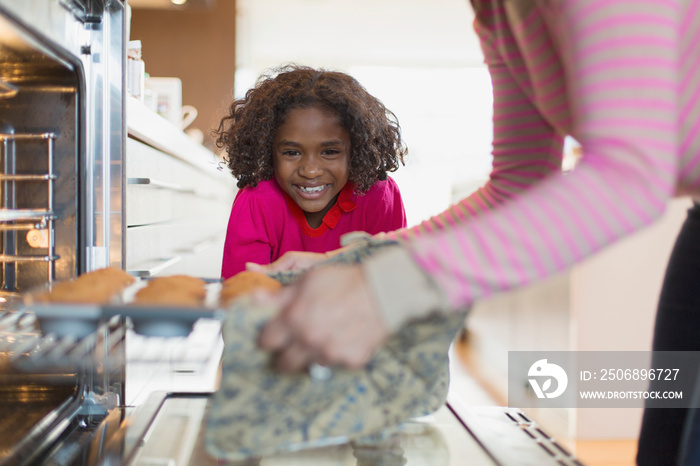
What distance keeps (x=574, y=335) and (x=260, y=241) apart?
47.0 inches

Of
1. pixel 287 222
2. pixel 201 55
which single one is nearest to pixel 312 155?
pixel 287 222

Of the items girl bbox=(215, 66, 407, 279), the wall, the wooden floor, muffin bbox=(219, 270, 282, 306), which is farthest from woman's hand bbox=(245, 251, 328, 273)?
the wall

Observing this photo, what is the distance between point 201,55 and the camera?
3.65 m

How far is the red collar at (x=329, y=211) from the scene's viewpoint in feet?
4.44

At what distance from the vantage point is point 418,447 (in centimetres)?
70

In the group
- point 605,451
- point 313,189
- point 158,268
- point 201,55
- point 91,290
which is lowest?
point 605,451

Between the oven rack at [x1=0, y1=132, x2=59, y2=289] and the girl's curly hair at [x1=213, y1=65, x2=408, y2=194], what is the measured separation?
0.56 metres

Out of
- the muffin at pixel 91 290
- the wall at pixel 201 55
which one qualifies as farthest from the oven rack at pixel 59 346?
the wall at pixel 201 55

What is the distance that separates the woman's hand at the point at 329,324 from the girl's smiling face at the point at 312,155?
918mm

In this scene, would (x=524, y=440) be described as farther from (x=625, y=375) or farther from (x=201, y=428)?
(x=625, y=375)

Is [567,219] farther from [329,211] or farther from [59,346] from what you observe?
[329,211]

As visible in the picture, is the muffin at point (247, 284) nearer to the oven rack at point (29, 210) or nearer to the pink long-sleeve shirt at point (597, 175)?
the pink long-sleeve shirt at point (597, 175)

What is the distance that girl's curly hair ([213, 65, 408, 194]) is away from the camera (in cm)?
137

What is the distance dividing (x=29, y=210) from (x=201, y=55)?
2991mm
